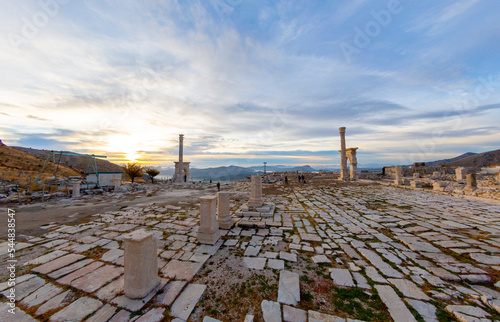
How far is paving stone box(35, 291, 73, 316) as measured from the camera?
8.81 ft

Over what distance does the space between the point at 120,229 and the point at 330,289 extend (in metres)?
6.60

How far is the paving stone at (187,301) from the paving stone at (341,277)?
2552 millimetres

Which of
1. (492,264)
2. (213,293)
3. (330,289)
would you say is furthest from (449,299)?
(213,293)

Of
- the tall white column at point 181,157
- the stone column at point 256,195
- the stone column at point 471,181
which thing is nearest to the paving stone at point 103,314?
the stone column at point 256,195

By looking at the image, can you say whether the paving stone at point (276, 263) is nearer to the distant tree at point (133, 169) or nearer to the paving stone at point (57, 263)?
the paving stone at point (57, 263)

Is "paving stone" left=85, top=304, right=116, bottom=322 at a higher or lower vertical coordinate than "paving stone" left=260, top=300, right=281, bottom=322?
higher

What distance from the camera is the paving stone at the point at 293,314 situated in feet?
8.37

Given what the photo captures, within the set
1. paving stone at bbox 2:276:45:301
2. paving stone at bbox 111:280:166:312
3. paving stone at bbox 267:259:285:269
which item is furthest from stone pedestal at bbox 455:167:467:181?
paving stone at bbox 2:276:45:301

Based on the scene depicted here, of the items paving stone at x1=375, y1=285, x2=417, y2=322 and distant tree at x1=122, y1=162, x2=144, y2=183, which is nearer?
paving stone at x1=375, y1=285, x2=417, y2=322

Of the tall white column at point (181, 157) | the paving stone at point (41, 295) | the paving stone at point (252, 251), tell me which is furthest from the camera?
the tall white column at point (181, 157)

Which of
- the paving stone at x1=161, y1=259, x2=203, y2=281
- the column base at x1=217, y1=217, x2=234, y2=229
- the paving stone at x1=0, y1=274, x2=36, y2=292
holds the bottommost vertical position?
the paving stone at x1=161, y1=259, x2=203, y2=281

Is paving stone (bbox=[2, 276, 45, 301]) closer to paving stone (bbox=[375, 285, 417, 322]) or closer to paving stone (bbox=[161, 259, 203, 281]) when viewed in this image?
paving stone (bbox=[161, 259, 203, 281])

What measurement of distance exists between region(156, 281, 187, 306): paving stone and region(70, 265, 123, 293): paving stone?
4.11ft

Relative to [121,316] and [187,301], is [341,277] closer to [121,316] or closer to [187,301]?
[187,301]
